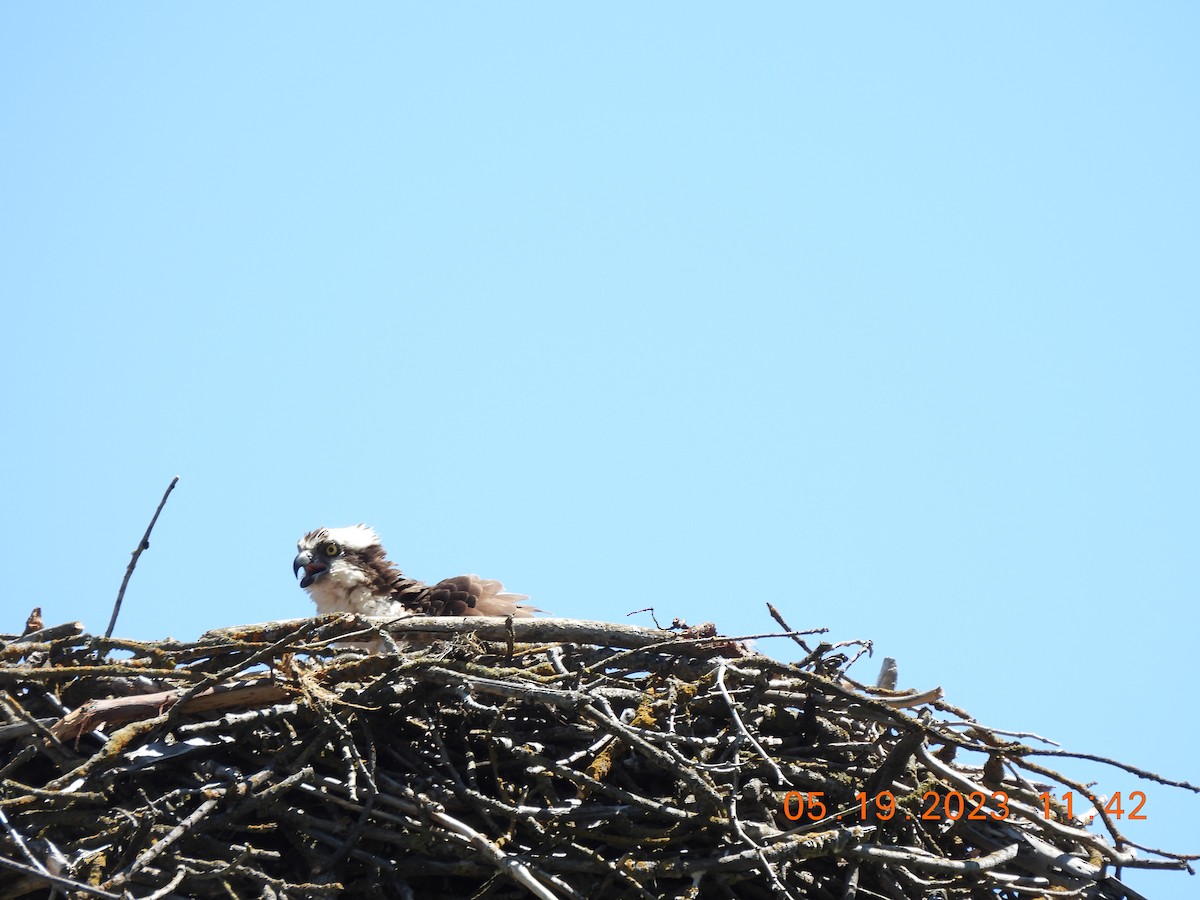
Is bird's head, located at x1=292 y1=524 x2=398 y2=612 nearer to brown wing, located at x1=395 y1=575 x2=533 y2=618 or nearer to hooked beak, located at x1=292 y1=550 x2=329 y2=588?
hooked beak, located at x1=292 y1=550 x2=329 y2=588

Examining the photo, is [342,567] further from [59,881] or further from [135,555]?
[59,881]

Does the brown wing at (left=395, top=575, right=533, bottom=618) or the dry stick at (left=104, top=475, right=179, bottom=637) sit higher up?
the brown wing at (left=395, top=575, right=533, bottom=618)

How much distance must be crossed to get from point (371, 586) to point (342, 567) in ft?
0.89

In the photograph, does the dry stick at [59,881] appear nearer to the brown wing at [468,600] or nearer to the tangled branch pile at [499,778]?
the tangled branch pile at [499,778]

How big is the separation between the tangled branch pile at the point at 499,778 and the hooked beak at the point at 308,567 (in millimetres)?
2751

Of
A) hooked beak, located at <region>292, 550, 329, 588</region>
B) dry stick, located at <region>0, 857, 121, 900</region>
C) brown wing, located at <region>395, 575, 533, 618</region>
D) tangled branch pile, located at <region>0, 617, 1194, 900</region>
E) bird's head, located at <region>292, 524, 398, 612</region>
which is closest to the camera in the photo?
dry stick, located at <region>0, 857, 121, 900</region>

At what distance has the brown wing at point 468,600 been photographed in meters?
5.83

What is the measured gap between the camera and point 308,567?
22.7 feet

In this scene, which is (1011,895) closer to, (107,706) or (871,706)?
(871,706)

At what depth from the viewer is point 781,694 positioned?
400cm
